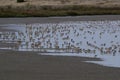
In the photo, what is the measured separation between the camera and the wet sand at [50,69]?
9305mm

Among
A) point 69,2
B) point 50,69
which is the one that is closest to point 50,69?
point 50,69

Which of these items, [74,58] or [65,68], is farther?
[74,58]

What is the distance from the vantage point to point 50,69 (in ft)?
34.1

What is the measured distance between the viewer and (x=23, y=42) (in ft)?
55.6

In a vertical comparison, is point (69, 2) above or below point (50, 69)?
below

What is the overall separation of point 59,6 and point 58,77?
51.0m

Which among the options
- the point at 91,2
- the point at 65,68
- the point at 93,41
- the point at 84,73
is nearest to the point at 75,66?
the point at 65,68

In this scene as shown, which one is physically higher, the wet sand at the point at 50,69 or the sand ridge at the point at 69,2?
the wet sand at the point at 50,69

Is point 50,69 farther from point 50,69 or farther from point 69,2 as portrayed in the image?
point 69,2

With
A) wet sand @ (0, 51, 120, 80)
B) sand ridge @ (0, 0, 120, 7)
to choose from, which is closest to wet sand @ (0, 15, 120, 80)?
wet sand @ (0, 51, 120, 80)

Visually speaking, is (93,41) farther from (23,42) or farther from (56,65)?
(56,65)

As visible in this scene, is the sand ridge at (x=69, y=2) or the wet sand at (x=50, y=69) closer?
the wet sand at (x=50, y=69)

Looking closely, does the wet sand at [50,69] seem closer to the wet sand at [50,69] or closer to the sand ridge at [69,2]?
the wet sand at [50,69]

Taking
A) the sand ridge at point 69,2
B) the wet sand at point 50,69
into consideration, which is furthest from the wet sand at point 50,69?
the sand ridge at point 69,2
